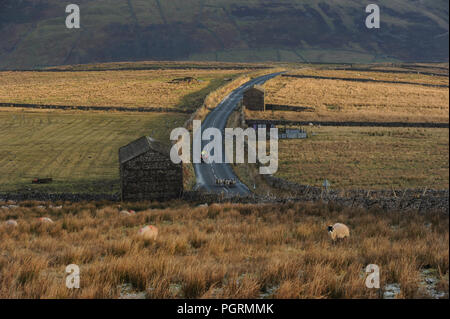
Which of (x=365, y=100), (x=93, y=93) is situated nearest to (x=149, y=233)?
(x=365, y=100)

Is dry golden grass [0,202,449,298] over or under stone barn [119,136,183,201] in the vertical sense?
over

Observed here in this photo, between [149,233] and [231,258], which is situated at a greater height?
[231,258]

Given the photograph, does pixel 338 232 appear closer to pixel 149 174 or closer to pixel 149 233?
pixel 149 233

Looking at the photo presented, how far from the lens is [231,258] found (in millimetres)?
9656

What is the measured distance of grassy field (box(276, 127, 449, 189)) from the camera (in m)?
37.4

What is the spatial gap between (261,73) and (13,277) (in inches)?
6274

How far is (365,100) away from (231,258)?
43.1 metres

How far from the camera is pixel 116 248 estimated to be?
411 inches

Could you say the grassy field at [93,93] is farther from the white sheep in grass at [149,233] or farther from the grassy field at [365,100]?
the white sheep in grass at [149,233]

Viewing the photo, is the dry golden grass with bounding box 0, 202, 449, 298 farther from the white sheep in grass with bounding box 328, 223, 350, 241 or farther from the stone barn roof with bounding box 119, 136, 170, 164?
the stone barn roof with bounding box 119, 136, 170, 164

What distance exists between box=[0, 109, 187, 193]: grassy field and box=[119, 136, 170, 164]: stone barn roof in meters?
4.35

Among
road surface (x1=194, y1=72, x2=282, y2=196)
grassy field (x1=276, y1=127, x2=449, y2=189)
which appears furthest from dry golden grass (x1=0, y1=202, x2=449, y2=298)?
grassy field (x1=276, y1=127, x2=449, y2=189)
